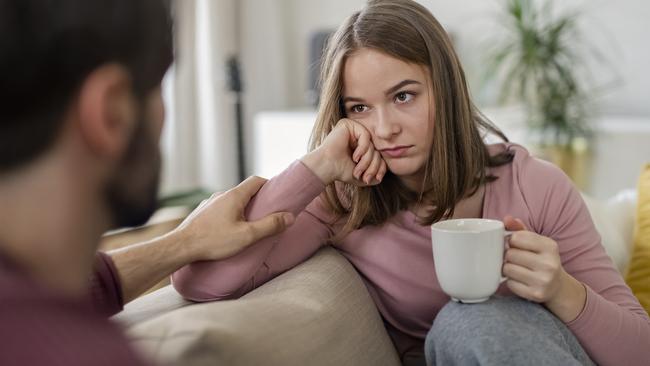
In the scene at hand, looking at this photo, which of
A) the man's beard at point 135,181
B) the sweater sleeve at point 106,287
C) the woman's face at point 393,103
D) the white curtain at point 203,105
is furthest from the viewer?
the white curtain at point 203,105

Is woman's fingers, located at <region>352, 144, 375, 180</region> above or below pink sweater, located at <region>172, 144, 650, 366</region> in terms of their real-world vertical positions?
above

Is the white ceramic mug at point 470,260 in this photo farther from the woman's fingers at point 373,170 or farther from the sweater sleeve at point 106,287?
the sweater sleeve at point 106,287

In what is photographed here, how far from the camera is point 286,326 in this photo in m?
0.88

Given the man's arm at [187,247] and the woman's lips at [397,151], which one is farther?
the woman's lips at [397,151]

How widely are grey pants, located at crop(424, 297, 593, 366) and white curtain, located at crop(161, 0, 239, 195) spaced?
3073mm

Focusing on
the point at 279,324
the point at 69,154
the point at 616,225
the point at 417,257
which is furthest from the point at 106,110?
the point at 616,225

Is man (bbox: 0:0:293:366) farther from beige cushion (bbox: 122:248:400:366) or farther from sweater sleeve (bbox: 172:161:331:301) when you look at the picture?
sweater sleeve (bbox: 172:161:331:301)

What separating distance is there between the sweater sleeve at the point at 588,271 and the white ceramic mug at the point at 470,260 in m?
0.17

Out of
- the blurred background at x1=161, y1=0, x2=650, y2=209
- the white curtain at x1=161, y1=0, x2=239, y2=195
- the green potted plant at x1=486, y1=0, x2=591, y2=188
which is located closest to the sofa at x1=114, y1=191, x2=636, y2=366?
the blurred background at x1=161, y1=0, x2=650, y2=209

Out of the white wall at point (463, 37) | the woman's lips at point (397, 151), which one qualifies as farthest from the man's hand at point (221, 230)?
the white wall at point (463, 37)

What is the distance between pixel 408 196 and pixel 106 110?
808 mm

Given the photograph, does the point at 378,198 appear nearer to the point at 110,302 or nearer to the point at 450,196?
the point at 450,196

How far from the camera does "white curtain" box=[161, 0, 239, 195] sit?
3928 millimetres

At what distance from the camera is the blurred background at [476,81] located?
10.4 ft
